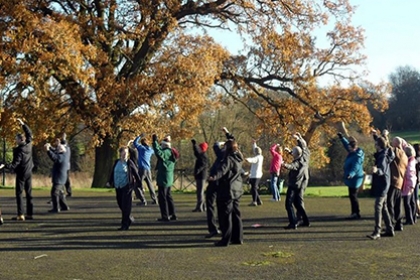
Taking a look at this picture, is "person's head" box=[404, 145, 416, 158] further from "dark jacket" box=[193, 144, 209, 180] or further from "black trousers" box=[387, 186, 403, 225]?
"dark jacket" box=[193, 144, 209, 180]

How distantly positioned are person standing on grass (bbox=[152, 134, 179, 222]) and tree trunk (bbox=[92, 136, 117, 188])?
55.7 feet

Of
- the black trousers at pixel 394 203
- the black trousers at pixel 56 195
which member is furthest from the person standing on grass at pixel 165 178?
the black trousers at pixel 394 203

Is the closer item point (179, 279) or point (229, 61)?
point (179, 279)

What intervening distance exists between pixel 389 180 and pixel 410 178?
1999mm

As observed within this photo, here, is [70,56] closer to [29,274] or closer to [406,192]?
[406,192]

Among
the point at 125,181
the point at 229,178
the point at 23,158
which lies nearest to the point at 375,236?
the point at 229,178

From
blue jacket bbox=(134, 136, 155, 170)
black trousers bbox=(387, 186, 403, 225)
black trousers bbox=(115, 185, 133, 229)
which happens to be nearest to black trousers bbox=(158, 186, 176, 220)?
black trousers bbox=(115, 185, 133, 229)

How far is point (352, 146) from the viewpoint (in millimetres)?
15812

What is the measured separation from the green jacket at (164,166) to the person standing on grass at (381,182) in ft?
15.9

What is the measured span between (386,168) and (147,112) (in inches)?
764

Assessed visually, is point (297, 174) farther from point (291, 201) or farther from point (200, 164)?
point (200, 164)

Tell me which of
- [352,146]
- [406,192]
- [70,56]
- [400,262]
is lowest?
[400,262]

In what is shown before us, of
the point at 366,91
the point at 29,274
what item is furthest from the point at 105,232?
the point at 366,91

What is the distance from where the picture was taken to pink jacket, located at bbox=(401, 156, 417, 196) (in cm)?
1421
